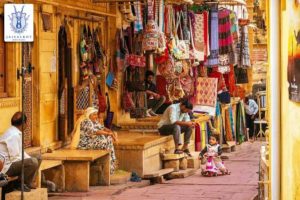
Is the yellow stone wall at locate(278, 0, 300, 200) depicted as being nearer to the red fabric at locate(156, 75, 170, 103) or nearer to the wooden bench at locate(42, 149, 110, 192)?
the wooden bench at locate(42, 149, 110, 192)

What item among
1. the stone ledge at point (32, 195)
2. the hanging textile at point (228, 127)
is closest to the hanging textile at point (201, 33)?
the hanging textile at point (228, 127)

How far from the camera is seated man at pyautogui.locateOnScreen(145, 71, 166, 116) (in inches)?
794

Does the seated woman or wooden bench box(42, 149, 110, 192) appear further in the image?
the seated woman

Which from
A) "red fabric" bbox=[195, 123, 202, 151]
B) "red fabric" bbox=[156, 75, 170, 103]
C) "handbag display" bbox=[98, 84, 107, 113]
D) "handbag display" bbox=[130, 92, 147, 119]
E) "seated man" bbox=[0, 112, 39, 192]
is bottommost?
"red fabric" bbox=[195, 123, 202, 151]

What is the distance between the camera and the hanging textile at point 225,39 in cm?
2120

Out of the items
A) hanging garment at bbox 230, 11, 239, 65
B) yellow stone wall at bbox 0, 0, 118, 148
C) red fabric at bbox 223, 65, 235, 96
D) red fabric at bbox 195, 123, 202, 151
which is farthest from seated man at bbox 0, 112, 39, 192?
red fabric at bbox 223, 65, 235, 96

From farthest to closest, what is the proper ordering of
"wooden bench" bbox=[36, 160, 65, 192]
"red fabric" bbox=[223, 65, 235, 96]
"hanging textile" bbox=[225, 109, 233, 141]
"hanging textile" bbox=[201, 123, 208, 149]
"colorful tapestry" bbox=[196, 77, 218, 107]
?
"hanging textile" bbox=[225, 109, 233, 141] < "red fabric" bbox=[223, 65, 235, 96] < "colorful tapestry" bbox=[196, 77, 218, 107] < "hanging textile" bbox=[201, 123, 208, 149] < "wooden bench" bbox=[36, 160, 65, 192]

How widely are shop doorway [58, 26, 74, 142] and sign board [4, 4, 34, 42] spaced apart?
17.9 ft

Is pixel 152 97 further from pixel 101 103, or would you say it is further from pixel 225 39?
pixel 225 39

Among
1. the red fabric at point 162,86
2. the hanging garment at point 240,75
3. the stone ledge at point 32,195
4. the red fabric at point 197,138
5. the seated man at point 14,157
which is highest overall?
the hanging garment at point 240,75

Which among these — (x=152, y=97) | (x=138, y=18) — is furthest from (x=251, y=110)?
(x=138, y=18)

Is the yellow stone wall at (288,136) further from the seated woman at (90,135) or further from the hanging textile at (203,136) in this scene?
the hanging textile at (203,136)

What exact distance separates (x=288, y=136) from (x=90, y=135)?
791cm

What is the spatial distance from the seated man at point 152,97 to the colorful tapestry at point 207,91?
174 centimetres
